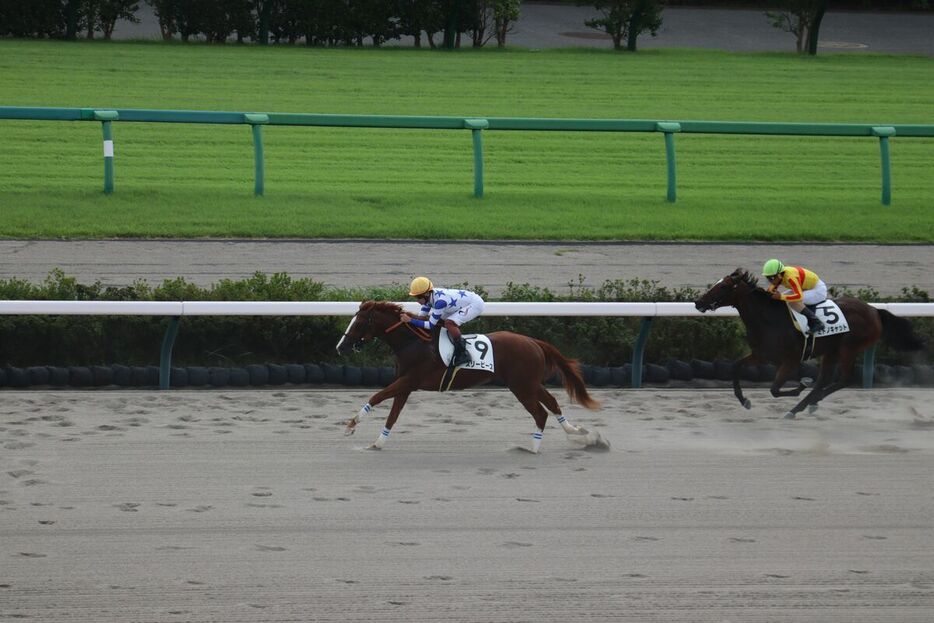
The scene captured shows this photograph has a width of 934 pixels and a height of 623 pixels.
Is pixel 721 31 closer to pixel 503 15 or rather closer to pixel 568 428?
pixel 503 15

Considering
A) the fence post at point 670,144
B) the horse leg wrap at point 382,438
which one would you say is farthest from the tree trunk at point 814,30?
the horse leg wrap at point 382,438

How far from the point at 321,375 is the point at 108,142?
21.1ft

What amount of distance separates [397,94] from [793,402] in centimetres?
1696

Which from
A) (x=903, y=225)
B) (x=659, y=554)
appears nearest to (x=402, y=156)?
(x=903, y=225)

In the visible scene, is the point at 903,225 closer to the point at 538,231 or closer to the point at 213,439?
the point at 538,231

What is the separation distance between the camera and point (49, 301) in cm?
963

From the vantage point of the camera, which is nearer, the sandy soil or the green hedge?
the sandy soil

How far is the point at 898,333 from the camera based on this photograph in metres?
9.91

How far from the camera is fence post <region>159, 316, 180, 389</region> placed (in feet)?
32.2

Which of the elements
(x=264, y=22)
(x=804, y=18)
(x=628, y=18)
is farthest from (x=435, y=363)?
(x=804, y=18)

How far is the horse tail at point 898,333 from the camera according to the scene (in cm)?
988

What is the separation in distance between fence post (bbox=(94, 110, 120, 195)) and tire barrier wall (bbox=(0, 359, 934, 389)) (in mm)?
6016

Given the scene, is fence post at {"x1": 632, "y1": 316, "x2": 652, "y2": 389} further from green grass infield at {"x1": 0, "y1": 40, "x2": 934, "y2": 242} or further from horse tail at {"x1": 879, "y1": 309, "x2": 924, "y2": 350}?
green grass infield at {"x1": 0, "y1": 40, "x2": 934, "y2": 242}

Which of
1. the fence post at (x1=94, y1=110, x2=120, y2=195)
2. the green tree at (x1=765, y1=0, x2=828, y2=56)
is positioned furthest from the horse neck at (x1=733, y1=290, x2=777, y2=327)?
the green tree at (x1=765, y1=0, x2=828, y2=56)
